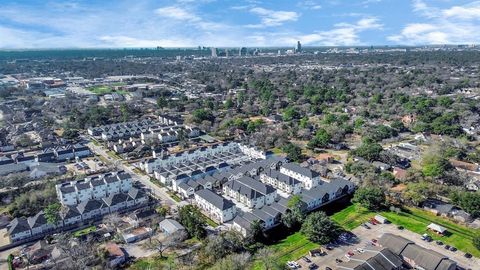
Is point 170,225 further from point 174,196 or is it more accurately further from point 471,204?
point 471,204

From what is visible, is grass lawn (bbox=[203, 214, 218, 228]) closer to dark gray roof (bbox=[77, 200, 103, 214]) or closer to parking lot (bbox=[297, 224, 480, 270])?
parking lot (bbox=[297, 224, 480, 270])

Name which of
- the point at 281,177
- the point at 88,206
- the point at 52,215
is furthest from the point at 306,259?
the point at 52,215

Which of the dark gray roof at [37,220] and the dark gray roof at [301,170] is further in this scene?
the dark gray roof at [301,170]

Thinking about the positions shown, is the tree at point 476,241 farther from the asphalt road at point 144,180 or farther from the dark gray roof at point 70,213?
the dark gray roof at point 70,213

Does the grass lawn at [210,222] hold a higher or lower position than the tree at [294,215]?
lower

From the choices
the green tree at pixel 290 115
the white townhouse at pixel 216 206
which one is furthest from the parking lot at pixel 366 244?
the green tree at pixel 290 115

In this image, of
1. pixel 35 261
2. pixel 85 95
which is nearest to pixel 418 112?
pixel 35 261

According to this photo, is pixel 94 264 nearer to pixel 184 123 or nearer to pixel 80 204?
pixel 80 204
